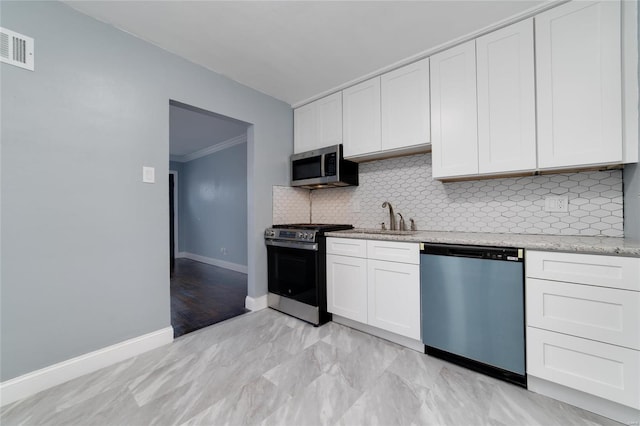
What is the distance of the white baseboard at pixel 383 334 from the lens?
2008mm

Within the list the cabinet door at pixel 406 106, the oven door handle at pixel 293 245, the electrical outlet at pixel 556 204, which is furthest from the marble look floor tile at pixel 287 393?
the cabinet door at pixel 406 106

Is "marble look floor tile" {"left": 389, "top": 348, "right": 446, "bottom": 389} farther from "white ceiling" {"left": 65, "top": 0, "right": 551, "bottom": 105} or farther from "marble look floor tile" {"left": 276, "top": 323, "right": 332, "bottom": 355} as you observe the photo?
"white ceiling" {"left": 65, "top": 0, "right": 551, "bottom": 105}

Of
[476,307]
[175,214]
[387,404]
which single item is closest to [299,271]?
[387,404]

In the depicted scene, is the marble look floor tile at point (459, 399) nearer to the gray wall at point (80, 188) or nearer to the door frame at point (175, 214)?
the gray wall at point (80, 188)

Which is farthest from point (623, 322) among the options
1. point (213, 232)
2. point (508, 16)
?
point (213, 232)

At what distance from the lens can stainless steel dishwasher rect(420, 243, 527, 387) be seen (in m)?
1.56

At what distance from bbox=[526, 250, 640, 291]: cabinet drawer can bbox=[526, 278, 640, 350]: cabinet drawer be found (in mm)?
34

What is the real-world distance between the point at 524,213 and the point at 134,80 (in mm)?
3293

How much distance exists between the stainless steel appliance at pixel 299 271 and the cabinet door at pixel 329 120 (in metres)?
1.01

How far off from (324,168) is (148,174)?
1.65 m

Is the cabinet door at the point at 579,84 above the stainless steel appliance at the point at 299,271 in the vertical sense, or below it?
above

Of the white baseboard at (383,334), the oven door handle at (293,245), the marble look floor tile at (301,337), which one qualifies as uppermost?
the oven door handle at (293,245)

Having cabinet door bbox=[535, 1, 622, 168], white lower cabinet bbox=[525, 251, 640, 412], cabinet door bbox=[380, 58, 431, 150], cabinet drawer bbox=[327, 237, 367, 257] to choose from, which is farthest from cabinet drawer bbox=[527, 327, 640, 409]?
cabinet door bbox=[380, 58, 431, 150]

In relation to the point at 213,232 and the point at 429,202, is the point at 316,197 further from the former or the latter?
the point at 213,232
